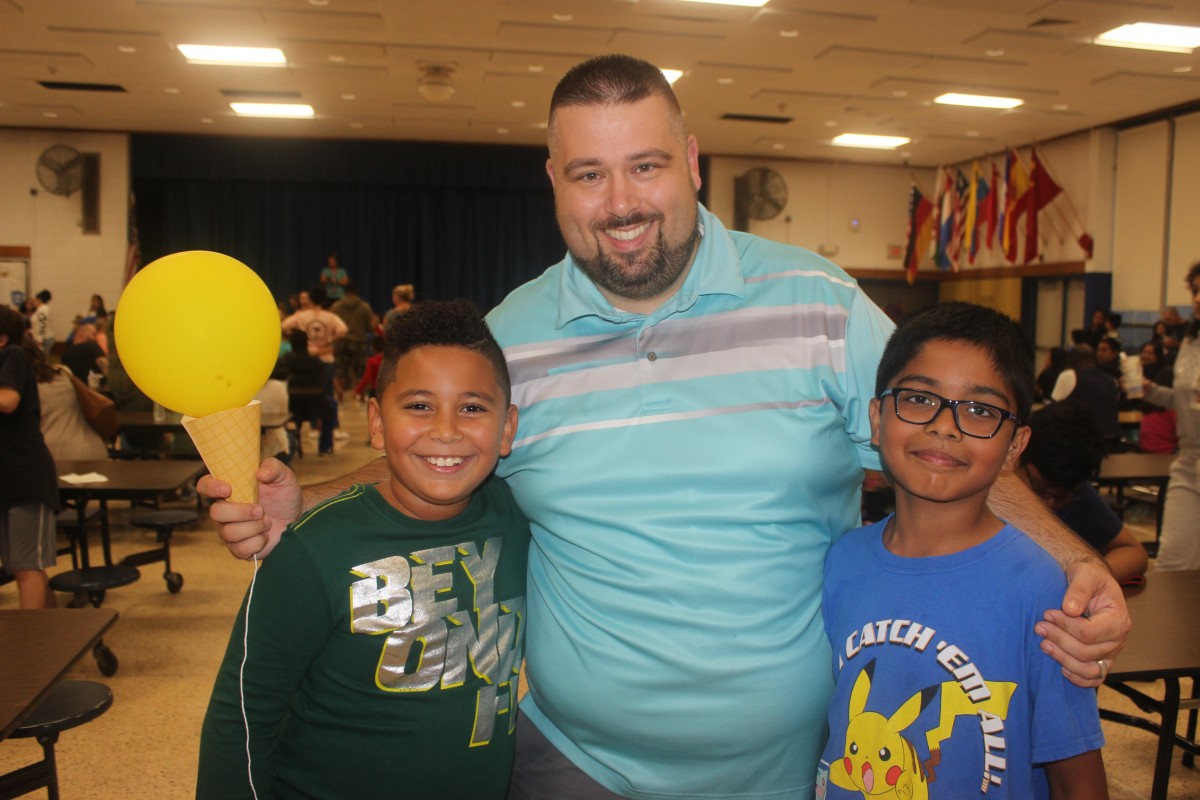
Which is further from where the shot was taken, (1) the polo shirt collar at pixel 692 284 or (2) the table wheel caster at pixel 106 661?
(2) the table wheel caster at pixel 106 661

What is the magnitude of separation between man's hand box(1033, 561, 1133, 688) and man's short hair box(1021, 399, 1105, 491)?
5.24 feet

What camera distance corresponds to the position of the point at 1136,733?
339 centimetres

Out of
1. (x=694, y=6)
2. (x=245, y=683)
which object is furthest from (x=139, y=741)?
(x=694, y=6)

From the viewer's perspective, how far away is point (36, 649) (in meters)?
2.06

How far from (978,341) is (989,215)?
44.2 feet

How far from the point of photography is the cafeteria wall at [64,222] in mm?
14180

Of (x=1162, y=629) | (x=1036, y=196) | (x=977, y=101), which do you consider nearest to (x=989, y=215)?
(x=1036, y=196)

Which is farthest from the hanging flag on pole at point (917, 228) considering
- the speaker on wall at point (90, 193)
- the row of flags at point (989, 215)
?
the speaker on wall at point (90, 193)

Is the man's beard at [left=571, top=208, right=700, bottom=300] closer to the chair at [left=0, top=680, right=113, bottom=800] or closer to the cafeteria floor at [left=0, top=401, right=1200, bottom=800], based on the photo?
the chair at [left=0, top=680, right=113, bottom=800]

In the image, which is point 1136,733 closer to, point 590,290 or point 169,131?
point 590,290

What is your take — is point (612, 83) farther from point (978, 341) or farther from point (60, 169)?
point (60, 169)

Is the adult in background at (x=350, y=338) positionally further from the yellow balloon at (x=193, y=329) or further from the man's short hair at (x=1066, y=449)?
the yellow balloon at (x=193, y=329)

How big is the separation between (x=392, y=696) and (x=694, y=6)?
287 inches

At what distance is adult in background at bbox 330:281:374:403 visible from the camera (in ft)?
35.7
